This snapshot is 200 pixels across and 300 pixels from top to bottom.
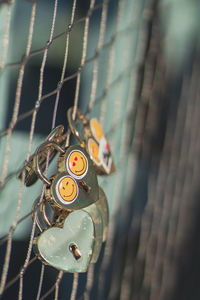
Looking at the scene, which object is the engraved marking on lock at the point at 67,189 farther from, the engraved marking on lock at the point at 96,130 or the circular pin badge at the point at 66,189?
the engraved marking on lock at the point at 96,130

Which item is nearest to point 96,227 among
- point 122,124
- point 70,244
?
point 70,244

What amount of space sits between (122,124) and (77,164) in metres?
0.49

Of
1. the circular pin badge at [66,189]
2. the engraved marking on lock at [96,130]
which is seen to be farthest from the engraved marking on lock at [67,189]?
the engraved marking on lock at [96,130]

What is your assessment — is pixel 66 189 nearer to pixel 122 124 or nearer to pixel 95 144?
pixel 95 144

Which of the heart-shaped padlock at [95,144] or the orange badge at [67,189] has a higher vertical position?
the heart-shaped padlock at [95,144]

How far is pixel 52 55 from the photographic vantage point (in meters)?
0.73

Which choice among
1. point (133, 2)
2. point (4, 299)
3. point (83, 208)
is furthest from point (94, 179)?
point (133, 2)

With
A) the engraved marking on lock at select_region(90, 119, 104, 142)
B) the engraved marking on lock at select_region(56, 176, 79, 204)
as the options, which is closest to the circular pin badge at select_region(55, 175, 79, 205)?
the engraved marking on lock at select_region(56, 176, 79, 204)

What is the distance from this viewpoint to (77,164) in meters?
0.55

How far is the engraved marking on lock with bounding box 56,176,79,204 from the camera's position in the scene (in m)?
0.52

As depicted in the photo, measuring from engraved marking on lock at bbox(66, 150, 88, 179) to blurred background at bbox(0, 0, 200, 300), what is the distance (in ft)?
0.22

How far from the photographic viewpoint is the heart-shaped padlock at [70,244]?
529mm

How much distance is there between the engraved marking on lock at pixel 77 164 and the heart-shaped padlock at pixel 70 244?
0.05m

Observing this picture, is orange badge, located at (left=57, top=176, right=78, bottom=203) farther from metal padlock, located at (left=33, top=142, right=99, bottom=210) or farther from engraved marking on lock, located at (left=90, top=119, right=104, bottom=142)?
engraved marking on lock, located at (left=90, top=119, right=104, bottom=142)
